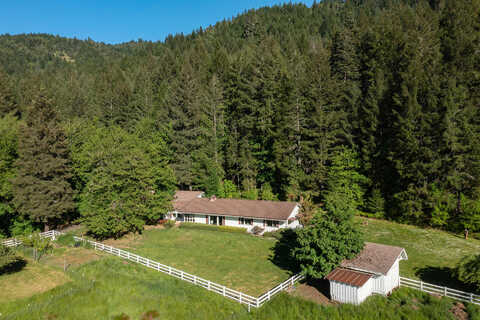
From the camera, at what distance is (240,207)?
4184cm

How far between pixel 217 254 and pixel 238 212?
955 centimetres

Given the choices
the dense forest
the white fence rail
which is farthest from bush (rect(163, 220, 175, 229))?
the white fence rail

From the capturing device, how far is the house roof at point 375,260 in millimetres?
21906

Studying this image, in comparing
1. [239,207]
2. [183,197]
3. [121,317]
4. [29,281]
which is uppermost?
[183,197]

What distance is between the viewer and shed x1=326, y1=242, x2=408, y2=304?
20969 mm

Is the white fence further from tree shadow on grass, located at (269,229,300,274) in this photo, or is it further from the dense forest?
the dense forest

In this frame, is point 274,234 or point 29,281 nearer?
point 29,281

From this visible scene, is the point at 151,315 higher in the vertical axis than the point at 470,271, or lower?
lower

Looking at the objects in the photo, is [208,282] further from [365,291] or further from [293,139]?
[293,139]

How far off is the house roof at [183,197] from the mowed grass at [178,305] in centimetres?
2069

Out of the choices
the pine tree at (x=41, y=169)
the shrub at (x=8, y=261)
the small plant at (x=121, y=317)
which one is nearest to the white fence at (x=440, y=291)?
the small plant at (x=121, y=317)

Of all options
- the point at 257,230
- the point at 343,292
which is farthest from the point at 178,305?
the point at 257,230

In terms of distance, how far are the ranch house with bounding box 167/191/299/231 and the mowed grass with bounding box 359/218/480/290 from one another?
31.0ft

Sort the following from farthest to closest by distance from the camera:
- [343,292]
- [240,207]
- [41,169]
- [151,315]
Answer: [240,207], [41,169], [343,292], [151,315]
